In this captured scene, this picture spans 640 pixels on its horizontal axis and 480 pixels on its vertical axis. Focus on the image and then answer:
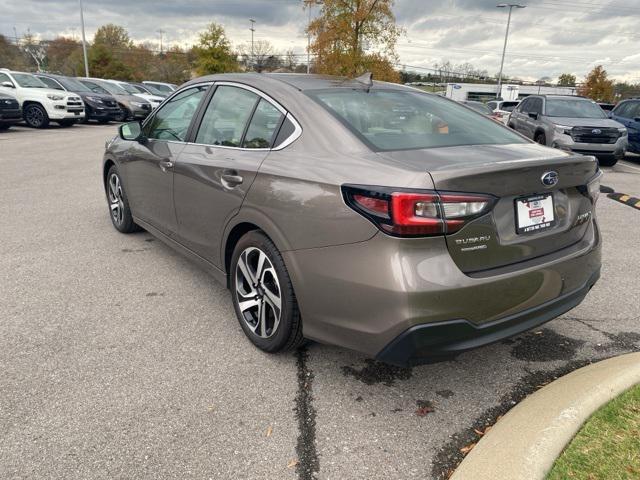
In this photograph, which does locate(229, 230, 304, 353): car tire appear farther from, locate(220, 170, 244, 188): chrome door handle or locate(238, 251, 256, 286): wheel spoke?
locate(220, 170, 244, 188): chrome door handle

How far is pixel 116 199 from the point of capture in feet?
17.9

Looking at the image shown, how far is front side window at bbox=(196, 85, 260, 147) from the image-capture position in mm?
3275

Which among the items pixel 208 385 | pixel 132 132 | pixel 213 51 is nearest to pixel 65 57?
pixel 213 51

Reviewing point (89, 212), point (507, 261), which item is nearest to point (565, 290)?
point (507, 261)

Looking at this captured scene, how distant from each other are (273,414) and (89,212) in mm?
4929

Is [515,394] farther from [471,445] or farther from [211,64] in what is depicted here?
[211,64]

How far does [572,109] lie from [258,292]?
12.0 meters

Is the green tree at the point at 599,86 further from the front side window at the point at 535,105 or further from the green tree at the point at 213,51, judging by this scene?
the front side window at the point at 535,105

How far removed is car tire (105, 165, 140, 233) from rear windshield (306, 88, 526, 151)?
2.93 metres

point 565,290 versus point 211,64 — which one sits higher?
point 211,64

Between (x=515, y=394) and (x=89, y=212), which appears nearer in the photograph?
(x=515, y=394)

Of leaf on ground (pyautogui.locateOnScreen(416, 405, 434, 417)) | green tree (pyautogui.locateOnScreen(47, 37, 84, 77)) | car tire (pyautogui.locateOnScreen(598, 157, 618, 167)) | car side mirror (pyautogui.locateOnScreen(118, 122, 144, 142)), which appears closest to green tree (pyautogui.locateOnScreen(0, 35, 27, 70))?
green tree (pyautogui.locateOnScreen(47, 37, 84, 77))

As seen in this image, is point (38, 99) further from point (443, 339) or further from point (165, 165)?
point (443, 339)

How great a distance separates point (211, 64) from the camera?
46.5m
